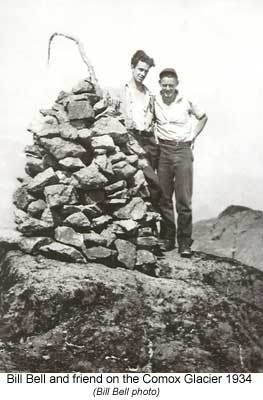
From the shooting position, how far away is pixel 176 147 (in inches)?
267

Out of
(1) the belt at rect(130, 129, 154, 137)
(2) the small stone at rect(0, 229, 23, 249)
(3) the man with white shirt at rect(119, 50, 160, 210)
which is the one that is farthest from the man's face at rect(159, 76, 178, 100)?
(2) the small stone at rect(0, 229, 23, 249)

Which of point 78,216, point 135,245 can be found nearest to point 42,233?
point 78,216

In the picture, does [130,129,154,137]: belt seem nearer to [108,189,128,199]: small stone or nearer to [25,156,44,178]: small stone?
[108,189,128,199]: small stone

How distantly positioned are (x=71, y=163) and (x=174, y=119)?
1424 millimetres

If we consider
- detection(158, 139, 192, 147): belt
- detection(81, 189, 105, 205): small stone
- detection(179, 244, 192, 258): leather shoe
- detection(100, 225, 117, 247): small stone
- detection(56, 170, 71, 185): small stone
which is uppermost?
detection(158, 139, 192, 147): belt

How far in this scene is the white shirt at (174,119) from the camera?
6.73 metres

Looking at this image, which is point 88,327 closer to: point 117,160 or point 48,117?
point 117,160

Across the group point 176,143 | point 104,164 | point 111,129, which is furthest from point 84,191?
point 176,143

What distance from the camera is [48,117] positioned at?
21.5 ft

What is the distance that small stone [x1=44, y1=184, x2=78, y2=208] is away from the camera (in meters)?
6.13

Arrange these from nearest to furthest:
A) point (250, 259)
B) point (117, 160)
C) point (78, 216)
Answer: point (78, 216) → point (117, 160) → point (250, 259)

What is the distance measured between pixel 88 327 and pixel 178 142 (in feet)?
8.53

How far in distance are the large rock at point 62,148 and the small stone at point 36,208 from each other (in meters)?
0.56

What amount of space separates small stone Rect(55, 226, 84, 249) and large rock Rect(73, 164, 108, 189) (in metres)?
0.54
